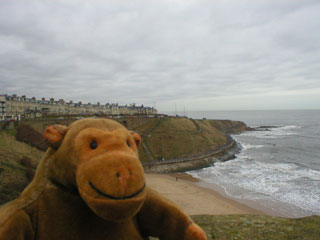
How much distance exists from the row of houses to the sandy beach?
4427 centimetres

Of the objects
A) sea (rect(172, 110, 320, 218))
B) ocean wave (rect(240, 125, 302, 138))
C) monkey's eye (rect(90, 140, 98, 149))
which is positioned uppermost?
monkey's eye (rect(90, 140, 98, 149))

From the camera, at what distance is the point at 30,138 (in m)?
34.4

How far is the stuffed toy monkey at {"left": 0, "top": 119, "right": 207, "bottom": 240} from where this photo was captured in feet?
7.52

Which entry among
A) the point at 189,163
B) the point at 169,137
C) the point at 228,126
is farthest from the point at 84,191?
the point at 228,126

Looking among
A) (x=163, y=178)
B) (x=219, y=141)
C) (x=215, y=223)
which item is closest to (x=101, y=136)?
(x=215, y=223)

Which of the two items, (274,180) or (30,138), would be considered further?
(30,138)

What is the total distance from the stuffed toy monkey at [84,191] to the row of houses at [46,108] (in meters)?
60.8

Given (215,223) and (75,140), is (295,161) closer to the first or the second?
(215,223)

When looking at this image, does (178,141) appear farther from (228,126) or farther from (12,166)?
(228,126)

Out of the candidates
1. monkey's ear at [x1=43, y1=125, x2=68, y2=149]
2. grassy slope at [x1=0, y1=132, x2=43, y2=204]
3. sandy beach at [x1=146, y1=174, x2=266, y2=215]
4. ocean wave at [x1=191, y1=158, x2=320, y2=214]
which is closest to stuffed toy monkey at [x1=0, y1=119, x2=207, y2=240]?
monkey's ear at [x1=43, y1=125, x2=68, y2=149]

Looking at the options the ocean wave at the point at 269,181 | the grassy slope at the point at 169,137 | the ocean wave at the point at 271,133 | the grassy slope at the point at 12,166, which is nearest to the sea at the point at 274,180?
the ocean wave at the point at 269,181

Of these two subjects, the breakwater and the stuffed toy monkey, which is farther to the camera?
the breakwater

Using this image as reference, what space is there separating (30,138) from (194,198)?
26.2m

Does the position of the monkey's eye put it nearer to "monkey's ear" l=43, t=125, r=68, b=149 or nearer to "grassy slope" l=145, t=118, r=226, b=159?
"monkey's ear" l=43, t=125, r=68, b=149
